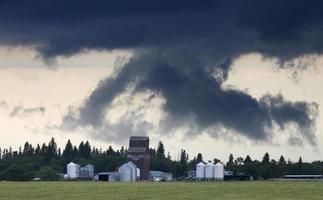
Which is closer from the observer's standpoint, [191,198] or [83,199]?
[83,199]

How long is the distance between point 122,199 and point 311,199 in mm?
15604

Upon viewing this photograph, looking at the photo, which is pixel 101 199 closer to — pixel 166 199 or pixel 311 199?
pixel 166 199

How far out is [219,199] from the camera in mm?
72000

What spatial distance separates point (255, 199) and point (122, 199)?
434 inches

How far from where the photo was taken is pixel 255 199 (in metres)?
70.7

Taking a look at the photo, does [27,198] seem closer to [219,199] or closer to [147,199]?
[147,199]

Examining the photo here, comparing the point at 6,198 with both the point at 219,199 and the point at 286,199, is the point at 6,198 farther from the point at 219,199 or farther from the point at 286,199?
the point at 286,199

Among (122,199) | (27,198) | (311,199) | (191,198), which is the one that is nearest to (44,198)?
(27,198)

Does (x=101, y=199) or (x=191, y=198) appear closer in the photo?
(x=101, y=199)

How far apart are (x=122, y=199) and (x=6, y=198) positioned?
9764mm

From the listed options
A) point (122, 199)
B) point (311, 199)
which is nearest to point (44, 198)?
point (122, 199)

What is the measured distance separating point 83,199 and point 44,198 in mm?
4255

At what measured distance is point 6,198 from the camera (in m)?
71.0

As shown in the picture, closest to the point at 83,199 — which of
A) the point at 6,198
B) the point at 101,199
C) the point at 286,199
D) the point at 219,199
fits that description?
the point at 101,199
